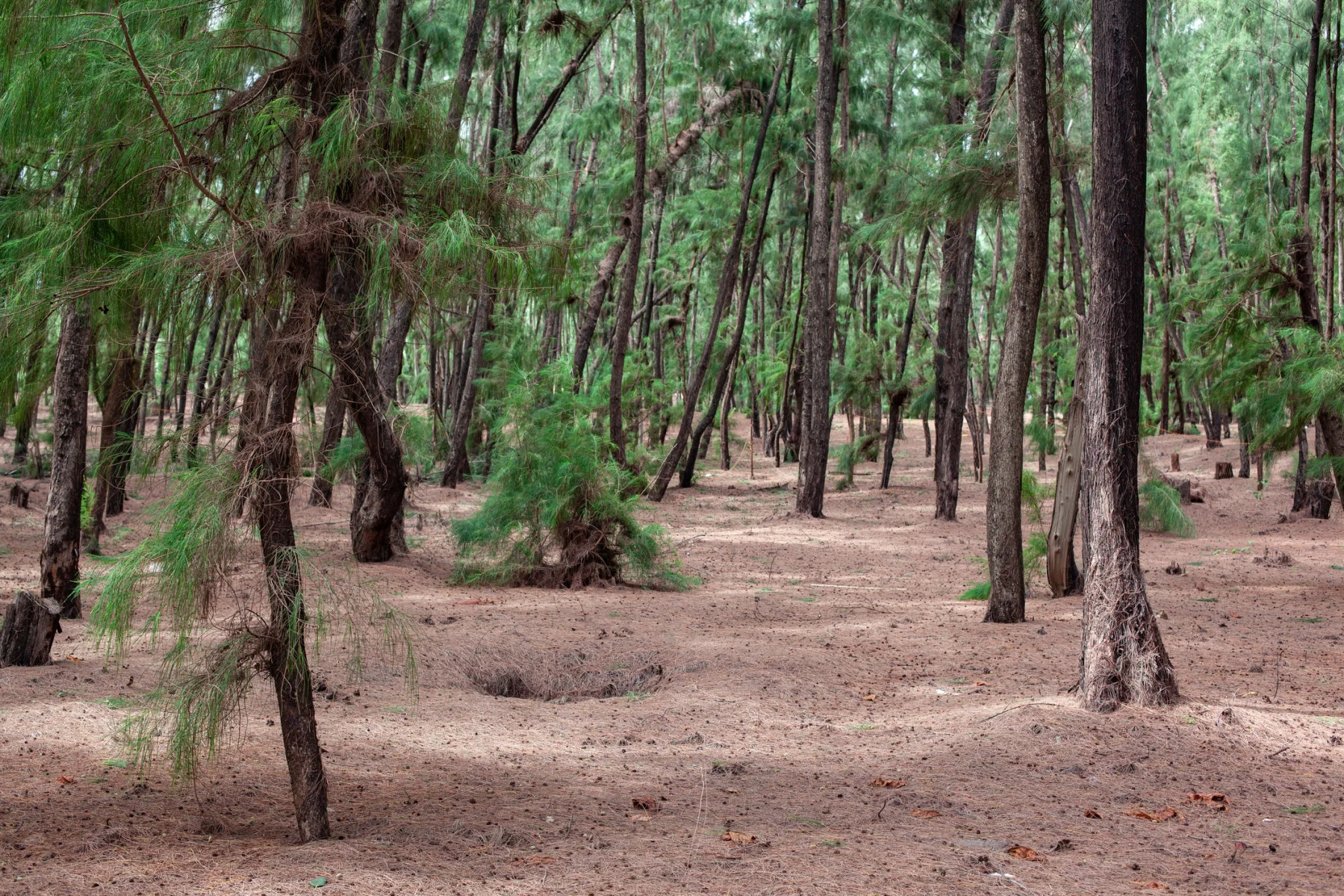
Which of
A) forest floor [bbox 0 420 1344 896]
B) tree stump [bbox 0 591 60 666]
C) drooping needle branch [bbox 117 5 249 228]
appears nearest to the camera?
drooping needle branch [bbox 117 5 249 228]

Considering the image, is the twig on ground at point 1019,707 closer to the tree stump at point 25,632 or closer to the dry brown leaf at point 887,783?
the dry brown leaf at point 887,783

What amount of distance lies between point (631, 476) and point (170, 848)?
7.00m

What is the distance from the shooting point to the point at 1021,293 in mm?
7680

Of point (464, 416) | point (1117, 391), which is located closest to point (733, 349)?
point (464, 416)

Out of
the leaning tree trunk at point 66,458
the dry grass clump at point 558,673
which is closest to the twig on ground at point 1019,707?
the dry grass clump at point 558,673

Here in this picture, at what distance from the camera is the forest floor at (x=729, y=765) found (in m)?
3.57

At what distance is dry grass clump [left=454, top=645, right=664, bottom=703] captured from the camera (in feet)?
21.5

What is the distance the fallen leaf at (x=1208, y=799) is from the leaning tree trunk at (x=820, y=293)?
35.6ft

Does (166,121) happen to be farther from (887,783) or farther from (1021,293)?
(1021,293)

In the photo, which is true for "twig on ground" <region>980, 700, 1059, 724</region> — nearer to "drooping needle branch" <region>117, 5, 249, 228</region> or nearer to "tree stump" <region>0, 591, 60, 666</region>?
"drooping needle branch" <region>117, 5, 249, 228</region>

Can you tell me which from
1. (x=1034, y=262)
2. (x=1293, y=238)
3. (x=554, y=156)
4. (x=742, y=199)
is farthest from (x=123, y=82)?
(x=554, y=156)

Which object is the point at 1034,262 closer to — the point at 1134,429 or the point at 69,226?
the point at 1134,429

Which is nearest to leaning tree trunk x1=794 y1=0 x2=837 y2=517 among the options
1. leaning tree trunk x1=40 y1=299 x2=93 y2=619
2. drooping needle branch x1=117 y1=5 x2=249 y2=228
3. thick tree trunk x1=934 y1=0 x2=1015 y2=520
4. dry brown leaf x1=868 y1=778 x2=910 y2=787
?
thick tree trunk x1=934 y1=0 x2=1015 y2=520

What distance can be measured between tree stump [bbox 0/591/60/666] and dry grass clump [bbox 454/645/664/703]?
2425 millimetres
